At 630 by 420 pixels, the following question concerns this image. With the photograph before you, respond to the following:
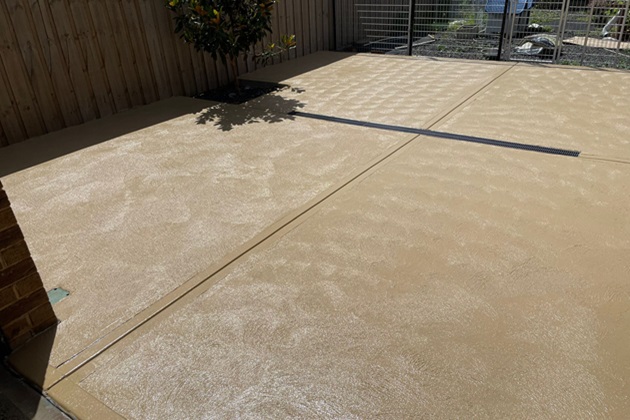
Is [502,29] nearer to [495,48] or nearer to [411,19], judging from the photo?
[495,48]

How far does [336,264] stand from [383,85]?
151 inches

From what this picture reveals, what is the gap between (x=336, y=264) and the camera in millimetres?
2449

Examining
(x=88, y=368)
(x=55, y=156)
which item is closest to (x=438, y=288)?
(x=88, y=368)

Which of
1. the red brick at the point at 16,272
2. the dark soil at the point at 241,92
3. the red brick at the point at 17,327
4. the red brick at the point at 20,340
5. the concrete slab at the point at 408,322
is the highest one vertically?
the red brick at the point at 16,272

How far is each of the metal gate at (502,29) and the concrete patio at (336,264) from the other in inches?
96.1

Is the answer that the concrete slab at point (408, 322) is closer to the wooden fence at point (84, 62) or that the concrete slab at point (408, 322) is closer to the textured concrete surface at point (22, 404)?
the textured concrete surface at point (22, 404)

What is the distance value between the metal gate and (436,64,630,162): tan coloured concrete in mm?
826

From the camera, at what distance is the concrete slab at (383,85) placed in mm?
4785

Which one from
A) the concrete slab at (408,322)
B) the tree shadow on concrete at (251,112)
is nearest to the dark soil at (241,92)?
the tree shadow on concrete at (251,112)

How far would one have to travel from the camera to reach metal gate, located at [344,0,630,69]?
6.36 m

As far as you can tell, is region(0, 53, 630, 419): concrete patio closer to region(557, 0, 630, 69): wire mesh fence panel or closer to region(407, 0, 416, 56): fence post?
region(557, 0, 630, 69): wire mesh fence panel

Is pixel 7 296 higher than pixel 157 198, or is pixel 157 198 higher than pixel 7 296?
pixel 7 296

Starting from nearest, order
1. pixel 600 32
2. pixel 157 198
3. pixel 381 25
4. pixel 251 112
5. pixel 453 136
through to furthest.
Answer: pixel 157 198
pixel 453 136
pixel 251 112
pixel 600 32
pixel 381 25

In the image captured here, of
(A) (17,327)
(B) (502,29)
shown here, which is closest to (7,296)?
(A) (17,327)
